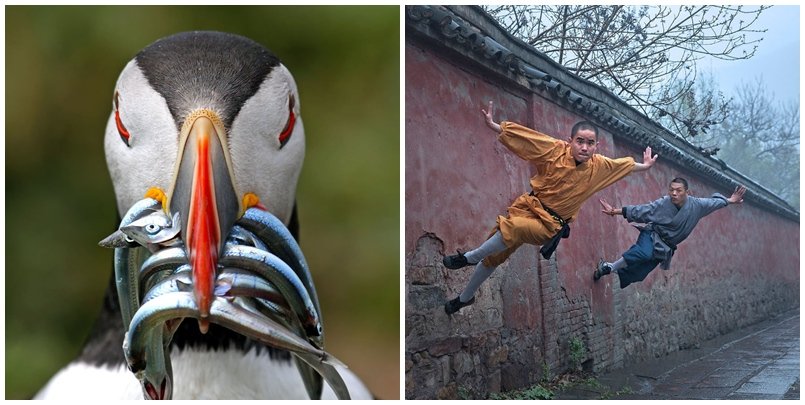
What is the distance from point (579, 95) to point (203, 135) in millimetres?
2414

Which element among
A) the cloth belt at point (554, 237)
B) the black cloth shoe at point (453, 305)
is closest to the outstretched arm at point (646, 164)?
the cloth belt at point (554, 237)

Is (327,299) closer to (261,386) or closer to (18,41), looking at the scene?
(261,386)

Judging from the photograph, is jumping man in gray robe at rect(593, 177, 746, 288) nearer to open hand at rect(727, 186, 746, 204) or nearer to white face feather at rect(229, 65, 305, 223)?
open hand at rect(727, 186, 746, 204)

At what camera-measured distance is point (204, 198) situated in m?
2.70

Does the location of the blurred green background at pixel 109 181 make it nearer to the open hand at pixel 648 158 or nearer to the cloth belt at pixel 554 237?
the cloth belt at pixel 554 237

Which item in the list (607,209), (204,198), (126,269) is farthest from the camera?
(607,209)

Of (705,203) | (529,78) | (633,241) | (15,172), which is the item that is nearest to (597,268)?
(633,241)

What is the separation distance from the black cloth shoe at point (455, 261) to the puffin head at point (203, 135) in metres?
1.61

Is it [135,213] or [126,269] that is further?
[126,269]

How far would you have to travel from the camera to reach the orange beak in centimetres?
269

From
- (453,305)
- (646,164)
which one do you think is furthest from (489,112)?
(453,305)

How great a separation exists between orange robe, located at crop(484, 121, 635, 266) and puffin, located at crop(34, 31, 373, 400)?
167cm

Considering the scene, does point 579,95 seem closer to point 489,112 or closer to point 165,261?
point 489,112

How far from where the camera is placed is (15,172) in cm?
387
